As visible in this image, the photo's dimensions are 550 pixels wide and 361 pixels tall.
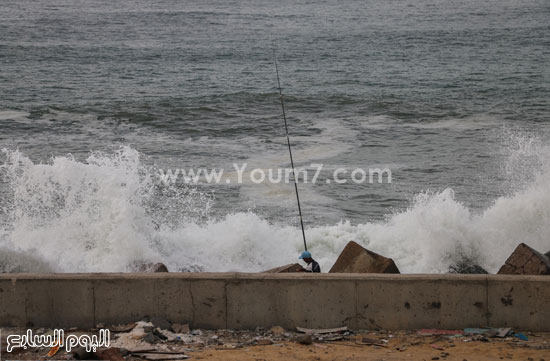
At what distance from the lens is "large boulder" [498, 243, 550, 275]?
7.30 m

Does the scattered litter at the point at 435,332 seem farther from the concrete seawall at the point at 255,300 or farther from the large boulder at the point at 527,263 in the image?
the large boulder at the point at 527,263

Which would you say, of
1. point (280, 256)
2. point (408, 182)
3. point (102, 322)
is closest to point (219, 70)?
point (408, 182)

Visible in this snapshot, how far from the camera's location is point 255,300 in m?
6.57

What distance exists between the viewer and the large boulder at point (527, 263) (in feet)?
24.0

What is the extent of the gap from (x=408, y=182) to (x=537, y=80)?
13.6m

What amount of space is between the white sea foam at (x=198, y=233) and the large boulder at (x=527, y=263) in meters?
2.73

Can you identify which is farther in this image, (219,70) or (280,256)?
(219,70)

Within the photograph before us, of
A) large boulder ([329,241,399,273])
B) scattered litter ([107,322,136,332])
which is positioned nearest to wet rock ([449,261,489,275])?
large boulder ([329,241,399,273])

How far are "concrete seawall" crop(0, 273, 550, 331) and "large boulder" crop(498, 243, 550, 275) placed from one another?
0.88m

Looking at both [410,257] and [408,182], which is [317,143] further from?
[410,257]

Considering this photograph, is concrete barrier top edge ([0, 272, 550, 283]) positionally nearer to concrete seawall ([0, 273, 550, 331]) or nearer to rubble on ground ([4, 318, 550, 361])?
concrete seawall ([0, 273, 550, 331])

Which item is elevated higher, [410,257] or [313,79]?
[313,79]

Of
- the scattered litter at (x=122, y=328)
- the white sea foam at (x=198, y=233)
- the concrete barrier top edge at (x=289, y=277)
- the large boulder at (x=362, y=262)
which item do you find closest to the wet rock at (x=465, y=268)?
the white sea foam at (x=198, y=233)

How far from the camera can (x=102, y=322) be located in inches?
259
